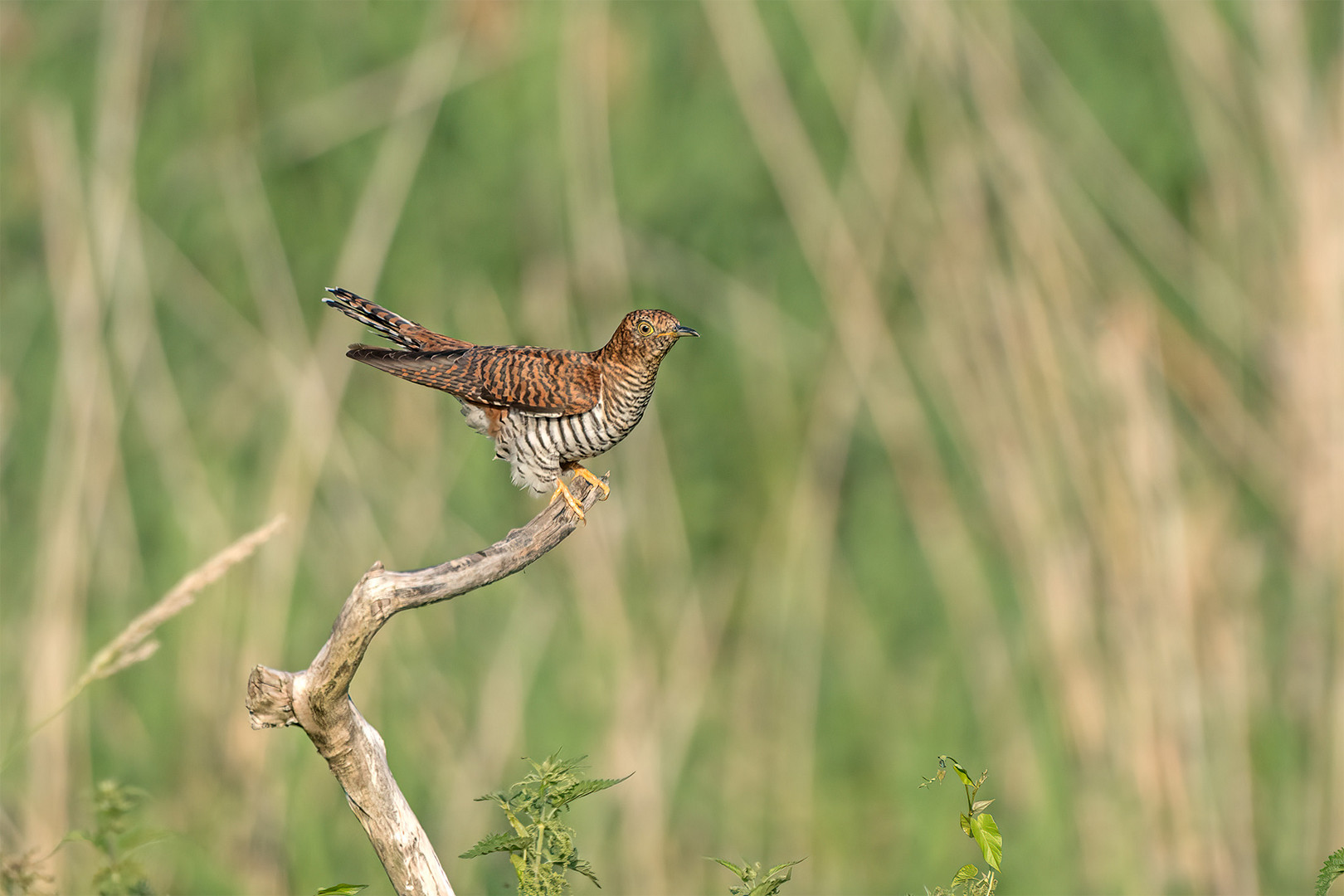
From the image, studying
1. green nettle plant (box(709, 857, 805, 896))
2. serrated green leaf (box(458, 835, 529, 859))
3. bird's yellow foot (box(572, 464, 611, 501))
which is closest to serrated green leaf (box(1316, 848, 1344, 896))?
green nettle plant (box(709, 857, 805, 896))

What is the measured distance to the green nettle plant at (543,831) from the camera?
1804mm

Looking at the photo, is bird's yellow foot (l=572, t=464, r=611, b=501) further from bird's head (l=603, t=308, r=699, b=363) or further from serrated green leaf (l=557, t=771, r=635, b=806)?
serrated green leaf (l=557, t=771, r=635, b=806)

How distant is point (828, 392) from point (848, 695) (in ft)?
3.25

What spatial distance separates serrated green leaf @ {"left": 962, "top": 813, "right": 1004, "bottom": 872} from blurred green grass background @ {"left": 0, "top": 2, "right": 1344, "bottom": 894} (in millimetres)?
2415

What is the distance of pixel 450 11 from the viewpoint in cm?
485

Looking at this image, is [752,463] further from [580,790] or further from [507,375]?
[580,790]

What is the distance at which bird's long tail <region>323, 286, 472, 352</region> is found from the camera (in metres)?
2.79

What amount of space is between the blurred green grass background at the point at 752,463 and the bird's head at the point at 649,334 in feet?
4.58

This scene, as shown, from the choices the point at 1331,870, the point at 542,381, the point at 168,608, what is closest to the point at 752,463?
the point at 542,381

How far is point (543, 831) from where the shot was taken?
5.98 ft

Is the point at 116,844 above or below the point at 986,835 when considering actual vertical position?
above

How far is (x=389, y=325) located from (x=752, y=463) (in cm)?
208

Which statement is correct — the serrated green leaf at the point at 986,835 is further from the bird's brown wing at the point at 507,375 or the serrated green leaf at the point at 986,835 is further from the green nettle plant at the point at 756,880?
the bird's brown wing at the point at 507,375

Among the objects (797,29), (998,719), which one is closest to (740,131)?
(797,29)
